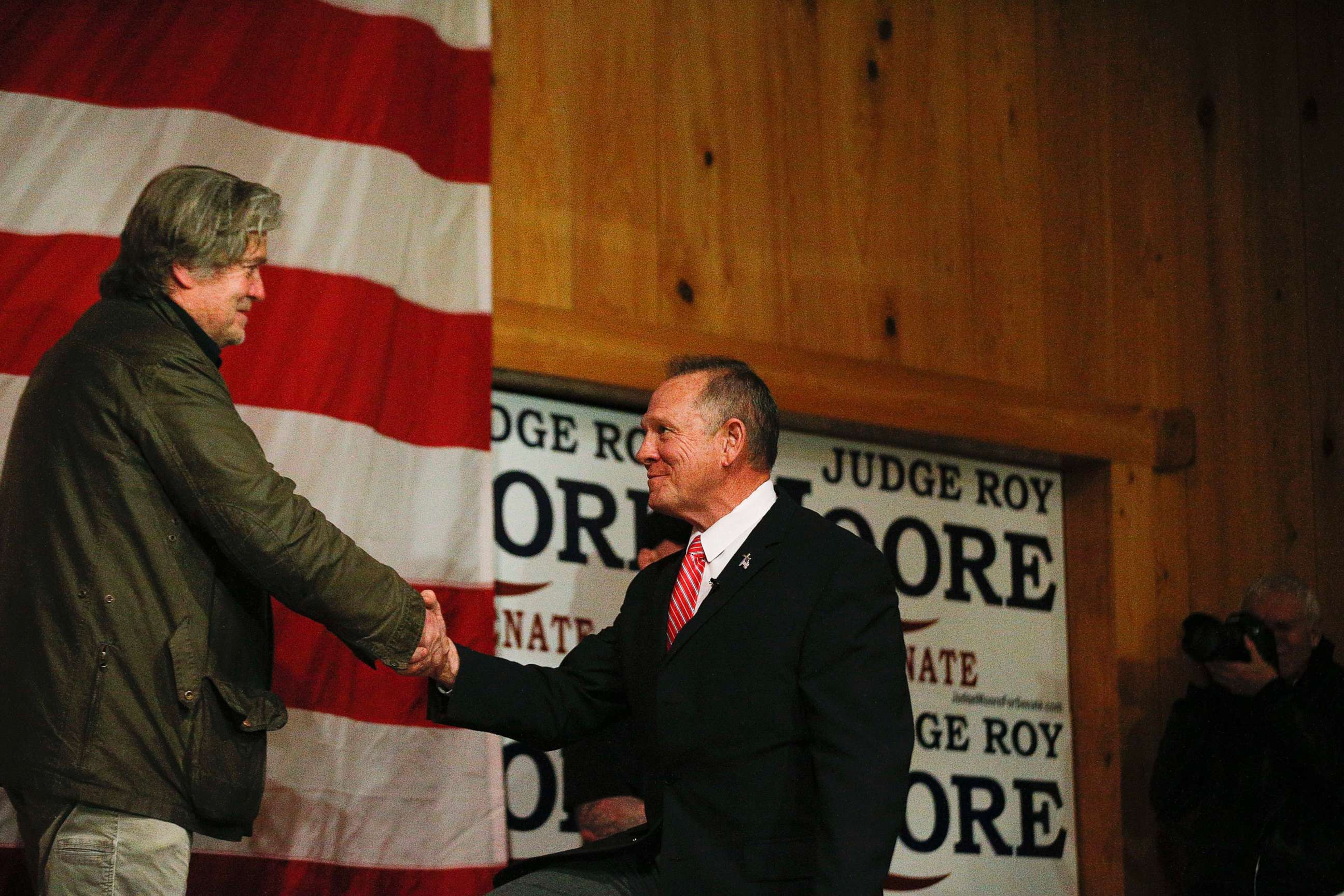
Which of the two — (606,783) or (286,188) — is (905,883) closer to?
(606,783)

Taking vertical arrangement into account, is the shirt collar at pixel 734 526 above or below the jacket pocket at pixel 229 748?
above

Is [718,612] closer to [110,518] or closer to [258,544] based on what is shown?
[258,544]

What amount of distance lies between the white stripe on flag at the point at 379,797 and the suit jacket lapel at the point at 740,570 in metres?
0.97

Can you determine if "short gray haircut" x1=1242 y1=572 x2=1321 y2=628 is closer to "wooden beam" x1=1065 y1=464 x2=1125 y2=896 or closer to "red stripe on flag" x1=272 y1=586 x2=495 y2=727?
"wooden beam" x1=1065 y1=464 x2=1125 y2=896

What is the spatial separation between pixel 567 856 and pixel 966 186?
2773 mm

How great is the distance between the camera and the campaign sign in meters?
3.88

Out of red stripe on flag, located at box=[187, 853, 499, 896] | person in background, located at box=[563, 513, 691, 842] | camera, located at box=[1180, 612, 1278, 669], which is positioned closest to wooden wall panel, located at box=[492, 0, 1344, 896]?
camera, located at box=[1180, 612, 1278, 669]

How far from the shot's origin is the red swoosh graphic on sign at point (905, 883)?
169 inches

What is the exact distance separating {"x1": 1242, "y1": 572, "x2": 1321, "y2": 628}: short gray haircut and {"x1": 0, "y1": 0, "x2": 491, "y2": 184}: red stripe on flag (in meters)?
2.45

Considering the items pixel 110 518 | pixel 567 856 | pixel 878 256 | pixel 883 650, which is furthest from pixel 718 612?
pixel 878 256

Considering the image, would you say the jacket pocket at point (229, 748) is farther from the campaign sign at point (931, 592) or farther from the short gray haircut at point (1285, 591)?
the short gray haircut at point (1285, 591)

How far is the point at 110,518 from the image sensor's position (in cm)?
227

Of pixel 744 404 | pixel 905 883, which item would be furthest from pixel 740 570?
pixel 905 883

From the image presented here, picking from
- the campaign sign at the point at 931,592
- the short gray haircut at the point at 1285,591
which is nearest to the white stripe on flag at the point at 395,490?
the campaign sign at the point at 931,592
